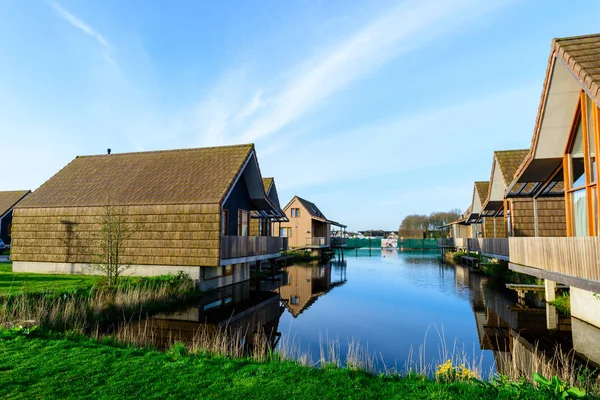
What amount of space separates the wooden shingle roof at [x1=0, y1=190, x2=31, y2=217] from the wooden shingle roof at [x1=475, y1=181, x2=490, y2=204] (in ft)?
141

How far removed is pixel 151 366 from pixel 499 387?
16.7 feet

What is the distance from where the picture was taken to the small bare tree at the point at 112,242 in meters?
13.6

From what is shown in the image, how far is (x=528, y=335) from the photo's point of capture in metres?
9.76

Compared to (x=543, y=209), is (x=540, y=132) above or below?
above

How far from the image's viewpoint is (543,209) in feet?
63.5

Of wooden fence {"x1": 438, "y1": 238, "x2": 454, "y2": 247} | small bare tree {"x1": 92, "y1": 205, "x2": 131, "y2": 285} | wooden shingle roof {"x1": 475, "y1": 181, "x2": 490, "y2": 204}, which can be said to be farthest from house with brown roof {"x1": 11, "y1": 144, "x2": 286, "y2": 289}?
wooden fence {"x1": 438, "y1": 238, "x2": 454, "y2": 247}

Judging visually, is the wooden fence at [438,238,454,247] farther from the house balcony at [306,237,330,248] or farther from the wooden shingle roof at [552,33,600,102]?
the wooden shingle roof at [552,33,600,102]

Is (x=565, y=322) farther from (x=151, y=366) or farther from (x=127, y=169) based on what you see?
(x=127, y=169)

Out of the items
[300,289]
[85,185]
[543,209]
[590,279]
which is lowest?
[300,289]

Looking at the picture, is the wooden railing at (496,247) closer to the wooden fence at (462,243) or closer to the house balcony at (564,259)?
the house balcony at (564,259)

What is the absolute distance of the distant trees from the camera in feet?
277

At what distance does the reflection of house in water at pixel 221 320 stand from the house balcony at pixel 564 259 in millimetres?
6917

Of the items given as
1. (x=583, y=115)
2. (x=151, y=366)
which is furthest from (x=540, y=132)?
(x=151, y=366)

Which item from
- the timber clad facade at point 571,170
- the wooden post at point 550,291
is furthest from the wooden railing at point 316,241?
the wooden post at point 550,291
